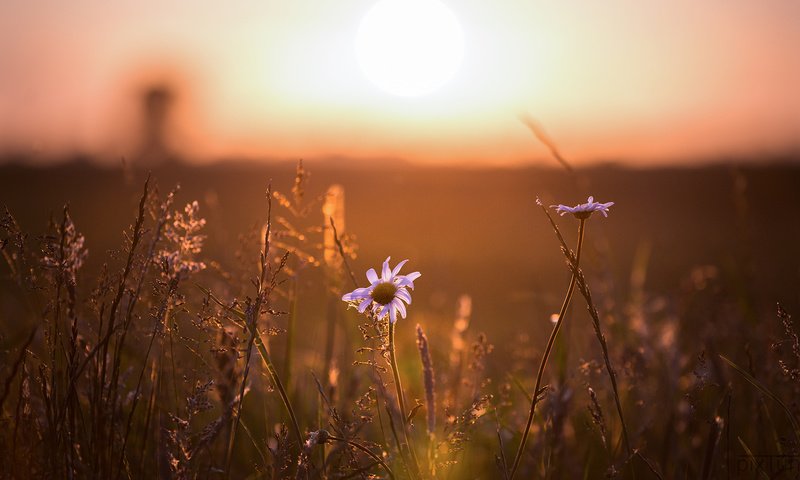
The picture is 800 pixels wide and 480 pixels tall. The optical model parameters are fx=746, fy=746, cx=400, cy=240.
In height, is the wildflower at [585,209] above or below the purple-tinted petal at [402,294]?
above

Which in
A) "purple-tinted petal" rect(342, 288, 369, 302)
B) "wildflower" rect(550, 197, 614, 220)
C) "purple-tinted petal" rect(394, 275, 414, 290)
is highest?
"wildflower" rect(550, 197, 614, 220)

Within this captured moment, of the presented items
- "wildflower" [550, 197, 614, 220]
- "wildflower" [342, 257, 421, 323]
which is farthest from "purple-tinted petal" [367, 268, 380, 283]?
"wildflower" [550, 197, 614, 220]

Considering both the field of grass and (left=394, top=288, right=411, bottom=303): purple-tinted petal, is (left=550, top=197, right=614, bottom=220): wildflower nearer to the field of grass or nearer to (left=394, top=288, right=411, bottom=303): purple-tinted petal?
the field of grass

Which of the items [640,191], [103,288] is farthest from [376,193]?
[103,288]

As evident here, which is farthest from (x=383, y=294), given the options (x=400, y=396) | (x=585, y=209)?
(x=585, y=209)

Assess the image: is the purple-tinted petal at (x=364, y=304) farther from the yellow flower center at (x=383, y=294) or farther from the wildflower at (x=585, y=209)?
the wildflower at (x=585, y=209)

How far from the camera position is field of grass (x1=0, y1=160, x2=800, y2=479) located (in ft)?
5.05

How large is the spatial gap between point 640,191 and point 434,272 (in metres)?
11.9

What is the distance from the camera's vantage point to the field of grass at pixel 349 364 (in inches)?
60.6

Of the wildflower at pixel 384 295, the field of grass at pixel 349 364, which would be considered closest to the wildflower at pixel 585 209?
the field of grass at pixel 349 364

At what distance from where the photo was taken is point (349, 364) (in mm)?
3289

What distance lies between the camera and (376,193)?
2011cm

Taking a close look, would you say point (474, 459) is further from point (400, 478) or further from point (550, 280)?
point (550, 280)

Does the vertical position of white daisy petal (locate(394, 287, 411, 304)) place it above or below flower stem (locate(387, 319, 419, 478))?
above
